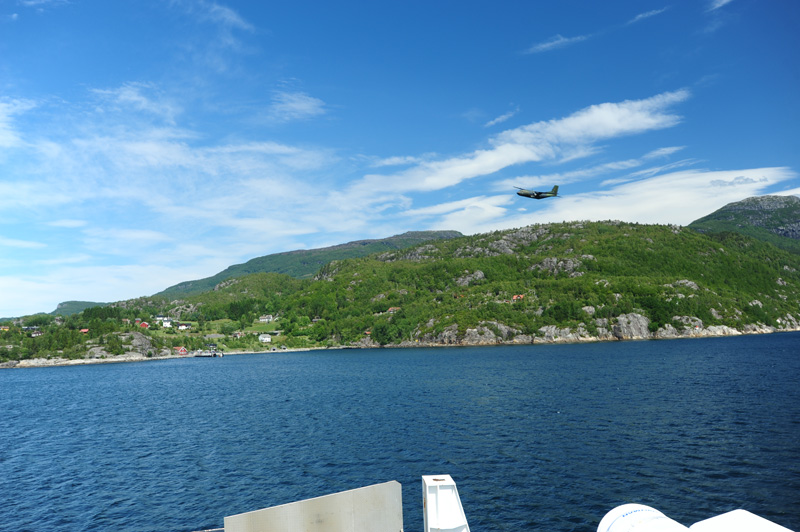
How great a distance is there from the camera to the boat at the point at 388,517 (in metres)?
13.9

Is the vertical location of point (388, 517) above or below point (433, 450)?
above

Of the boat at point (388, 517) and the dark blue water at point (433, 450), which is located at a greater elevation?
the boat at point (388, 517)

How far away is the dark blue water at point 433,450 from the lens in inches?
1398

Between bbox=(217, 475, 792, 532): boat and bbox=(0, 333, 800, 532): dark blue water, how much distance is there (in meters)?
16.3

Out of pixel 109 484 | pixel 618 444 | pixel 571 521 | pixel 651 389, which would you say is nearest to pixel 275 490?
pixel 109 484

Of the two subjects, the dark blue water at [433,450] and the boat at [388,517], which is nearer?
the boat at [388,517]

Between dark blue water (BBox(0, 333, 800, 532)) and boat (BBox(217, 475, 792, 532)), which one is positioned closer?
boat (BBox(217, 475, 792, 532))

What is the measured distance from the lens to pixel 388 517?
16641 millimetres

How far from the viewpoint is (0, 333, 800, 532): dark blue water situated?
35.5 meters

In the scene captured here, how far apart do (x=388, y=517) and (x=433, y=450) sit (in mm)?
35586

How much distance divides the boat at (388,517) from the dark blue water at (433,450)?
640 inches

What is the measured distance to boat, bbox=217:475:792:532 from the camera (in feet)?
45.6

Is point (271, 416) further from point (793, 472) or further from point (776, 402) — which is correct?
point (776, 402)

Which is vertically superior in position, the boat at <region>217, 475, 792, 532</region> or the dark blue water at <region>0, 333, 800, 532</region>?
the boat at <region>217, 475, 792, 532</region>
